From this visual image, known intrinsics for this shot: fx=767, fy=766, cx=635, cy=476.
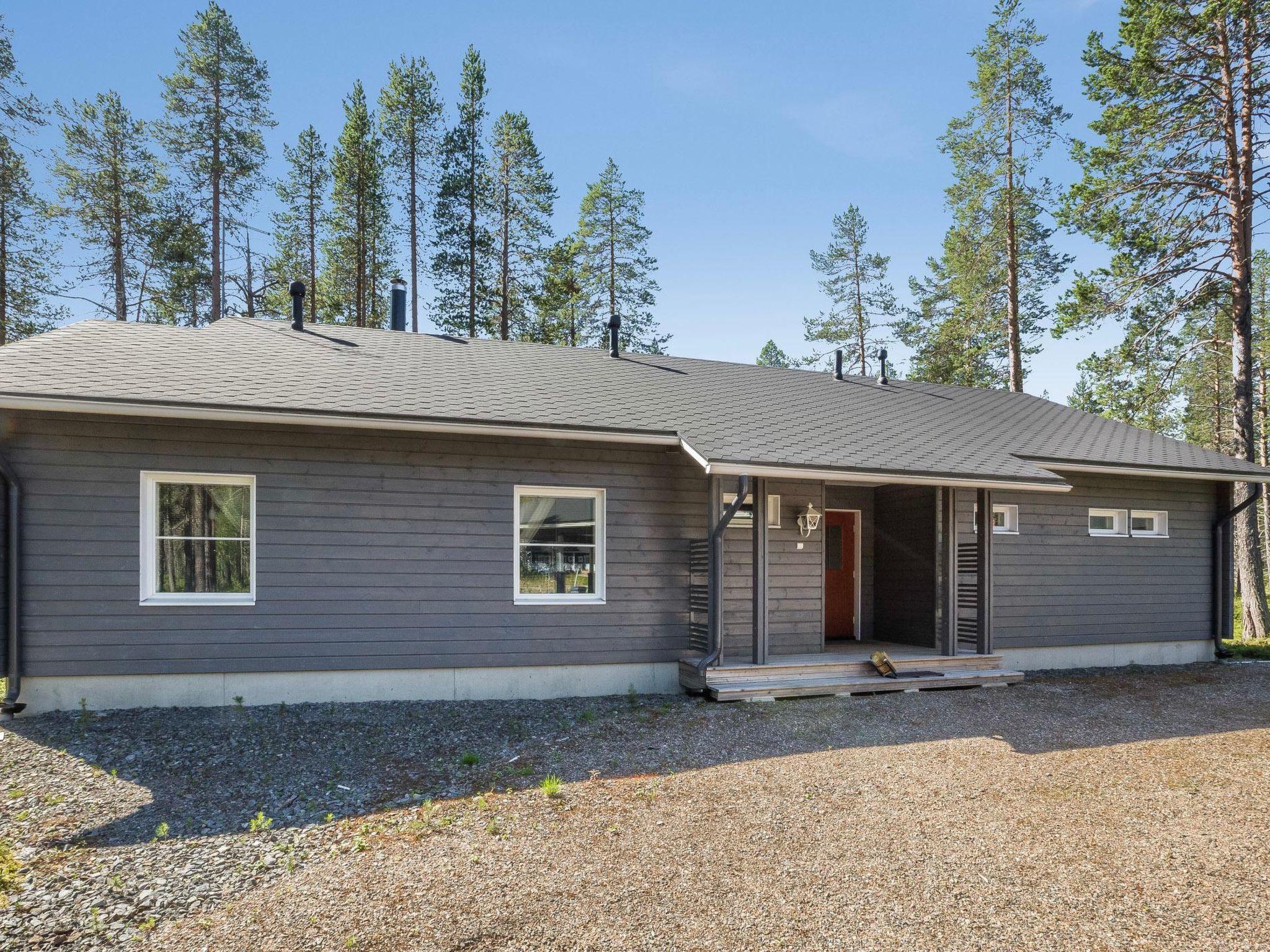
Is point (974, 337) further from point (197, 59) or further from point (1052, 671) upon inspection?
point (197, 59)

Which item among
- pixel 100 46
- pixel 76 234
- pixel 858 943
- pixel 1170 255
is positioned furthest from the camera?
pixel 76 234

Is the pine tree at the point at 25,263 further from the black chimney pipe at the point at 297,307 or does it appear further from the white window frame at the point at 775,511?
the white window frame at the point at 775,511

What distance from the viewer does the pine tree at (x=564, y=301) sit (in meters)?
20.6

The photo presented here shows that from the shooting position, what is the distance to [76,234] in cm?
1856

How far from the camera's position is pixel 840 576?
34.1ft

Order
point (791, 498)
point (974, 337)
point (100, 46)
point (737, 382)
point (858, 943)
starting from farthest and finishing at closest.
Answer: point (974, 337), point (100, 46), point (737, 382), point (791, 498), point (858, 943)

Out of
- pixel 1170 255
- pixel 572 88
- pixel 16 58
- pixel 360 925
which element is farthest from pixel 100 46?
pixel 1170 255

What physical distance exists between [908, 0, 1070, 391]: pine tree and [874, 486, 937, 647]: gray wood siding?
10.2m

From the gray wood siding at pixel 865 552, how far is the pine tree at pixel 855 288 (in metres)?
16.1

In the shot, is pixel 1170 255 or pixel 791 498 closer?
pixel 791 498

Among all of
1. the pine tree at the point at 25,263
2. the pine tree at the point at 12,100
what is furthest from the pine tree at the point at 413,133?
the pine tree at the point at 25,263

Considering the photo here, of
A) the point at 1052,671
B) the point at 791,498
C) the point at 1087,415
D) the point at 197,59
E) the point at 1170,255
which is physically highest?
the point at 197,59

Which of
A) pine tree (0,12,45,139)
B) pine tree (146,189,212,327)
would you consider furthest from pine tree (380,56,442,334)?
pine tree (0,12,45,139)

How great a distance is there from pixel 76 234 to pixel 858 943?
22.5 metres
